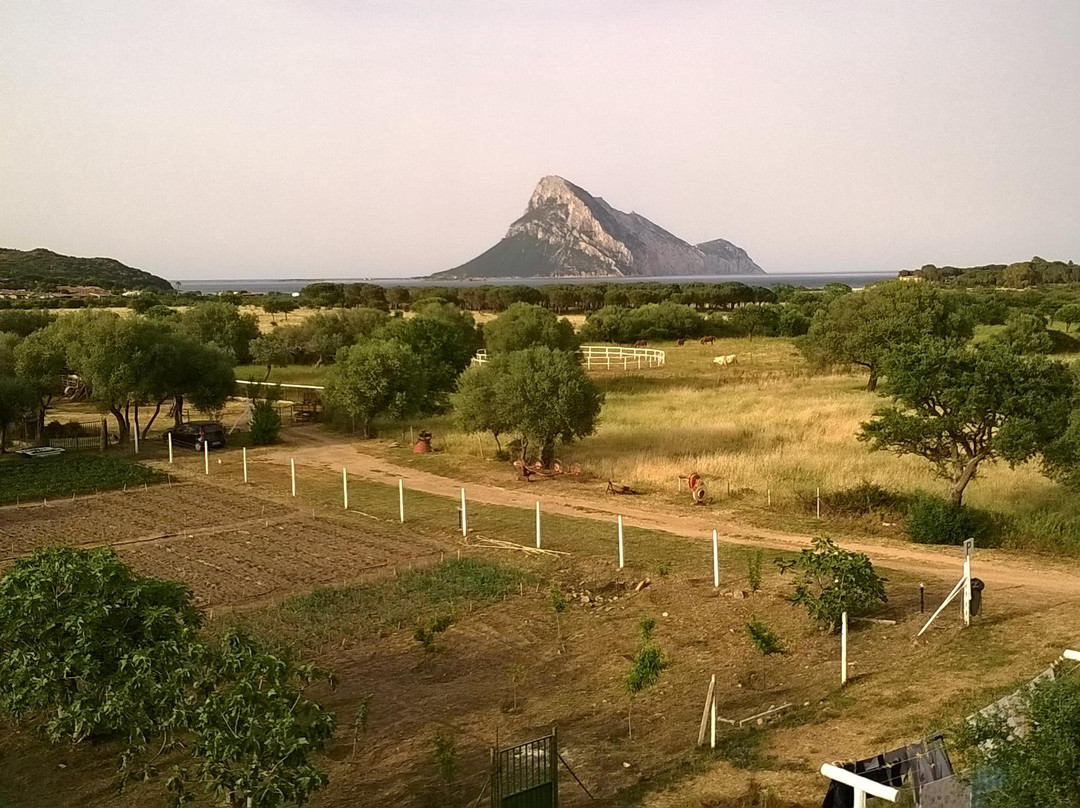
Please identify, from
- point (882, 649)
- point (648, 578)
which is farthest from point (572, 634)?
point (882, 649)

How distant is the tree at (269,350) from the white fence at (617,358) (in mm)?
12310

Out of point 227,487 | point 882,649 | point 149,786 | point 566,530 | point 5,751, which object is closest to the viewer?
point 149,786

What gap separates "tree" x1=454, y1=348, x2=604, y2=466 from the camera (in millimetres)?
27516

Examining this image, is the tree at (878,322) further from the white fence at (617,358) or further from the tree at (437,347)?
the tree at (437,347)

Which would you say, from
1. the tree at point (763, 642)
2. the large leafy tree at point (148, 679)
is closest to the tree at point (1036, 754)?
the large leafy tree at point (148, 679)

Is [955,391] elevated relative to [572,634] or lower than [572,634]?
elevated

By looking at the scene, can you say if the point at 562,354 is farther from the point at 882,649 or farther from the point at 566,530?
the point at 882,649

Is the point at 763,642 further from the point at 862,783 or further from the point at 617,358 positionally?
the point at 617,358

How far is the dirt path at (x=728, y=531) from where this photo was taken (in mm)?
16312

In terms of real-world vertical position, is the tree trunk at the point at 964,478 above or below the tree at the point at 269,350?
below

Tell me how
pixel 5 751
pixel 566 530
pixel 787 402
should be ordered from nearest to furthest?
1. pixel 5 751
2. pixel 566 530
3. pixel 787 402

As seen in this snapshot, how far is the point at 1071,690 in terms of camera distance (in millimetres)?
6367

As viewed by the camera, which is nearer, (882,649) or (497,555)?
(882,649)

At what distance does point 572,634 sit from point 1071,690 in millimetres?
8553
